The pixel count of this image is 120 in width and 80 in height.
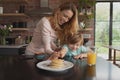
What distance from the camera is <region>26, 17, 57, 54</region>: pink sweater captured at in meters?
1.85

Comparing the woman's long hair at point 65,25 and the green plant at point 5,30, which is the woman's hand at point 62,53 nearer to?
the woman's long hair at point 65,25

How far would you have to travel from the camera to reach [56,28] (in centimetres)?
198

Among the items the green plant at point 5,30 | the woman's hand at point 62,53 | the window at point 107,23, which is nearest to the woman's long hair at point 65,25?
the woman's hand at point 62,53

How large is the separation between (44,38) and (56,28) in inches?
7.5

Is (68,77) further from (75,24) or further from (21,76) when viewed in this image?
(75,24)

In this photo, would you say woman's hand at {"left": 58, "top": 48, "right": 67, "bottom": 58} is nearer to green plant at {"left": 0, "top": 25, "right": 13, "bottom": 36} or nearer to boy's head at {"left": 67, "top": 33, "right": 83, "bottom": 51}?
boy's head at {"left": 67, "top": 33, "right": 83, "bottom": 51}

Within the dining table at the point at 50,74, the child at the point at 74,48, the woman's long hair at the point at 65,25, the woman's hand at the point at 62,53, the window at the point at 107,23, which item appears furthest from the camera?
the window at the point at 107,23

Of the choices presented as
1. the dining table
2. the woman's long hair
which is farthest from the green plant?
the dining table

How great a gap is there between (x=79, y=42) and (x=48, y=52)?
0.32m

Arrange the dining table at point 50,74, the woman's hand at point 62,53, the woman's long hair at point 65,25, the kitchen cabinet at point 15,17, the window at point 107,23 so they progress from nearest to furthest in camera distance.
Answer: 1. the dining table at point 50,74
2. the woman's hand at point 62,53
3. the woman's long hair at point 65,25
4. the kitchen cabinet at point 15,17
5. the window at point 107,23

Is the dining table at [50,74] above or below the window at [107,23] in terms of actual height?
below

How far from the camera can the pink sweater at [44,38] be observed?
6.08 feet

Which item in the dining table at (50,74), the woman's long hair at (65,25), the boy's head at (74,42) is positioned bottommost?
the dining table at (50,74)

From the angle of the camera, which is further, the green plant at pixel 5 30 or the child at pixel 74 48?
the green plant at pixel 5 30
